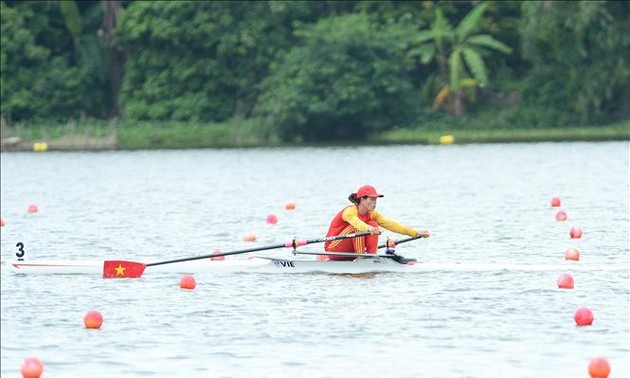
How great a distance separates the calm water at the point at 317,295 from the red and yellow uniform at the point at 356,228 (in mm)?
520

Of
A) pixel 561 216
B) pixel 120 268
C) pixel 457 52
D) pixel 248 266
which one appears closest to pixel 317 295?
pixel 248 266

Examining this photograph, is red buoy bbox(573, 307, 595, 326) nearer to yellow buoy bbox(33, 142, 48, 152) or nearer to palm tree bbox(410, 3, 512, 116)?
palm tree bbox(410, 3, 512, 116)

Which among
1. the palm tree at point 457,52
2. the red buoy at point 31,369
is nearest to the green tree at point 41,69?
the palm tree at point 457,52

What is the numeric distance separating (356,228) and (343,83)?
151ft

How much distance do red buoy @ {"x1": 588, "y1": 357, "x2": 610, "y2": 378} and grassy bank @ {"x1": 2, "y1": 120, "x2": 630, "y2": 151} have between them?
169 ft

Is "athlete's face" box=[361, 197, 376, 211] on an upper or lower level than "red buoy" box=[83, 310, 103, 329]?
upper

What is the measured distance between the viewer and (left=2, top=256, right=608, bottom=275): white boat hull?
2555cm

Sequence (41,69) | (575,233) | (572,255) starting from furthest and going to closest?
(41,69) → (575,233) → (572,255)

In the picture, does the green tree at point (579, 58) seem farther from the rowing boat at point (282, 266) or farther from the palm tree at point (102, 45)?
the rowing boat at point (282, 266)

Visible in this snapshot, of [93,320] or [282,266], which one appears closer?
[93,320]

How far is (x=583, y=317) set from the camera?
2092cm

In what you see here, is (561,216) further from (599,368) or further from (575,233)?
(599,368)

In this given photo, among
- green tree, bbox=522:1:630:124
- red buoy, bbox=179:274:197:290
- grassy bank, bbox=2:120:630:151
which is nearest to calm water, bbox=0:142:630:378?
red buoy, bbox=179:274:197:290

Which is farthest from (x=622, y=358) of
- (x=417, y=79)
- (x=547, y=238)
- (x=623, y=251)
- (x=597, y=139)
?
(x=417, y=79)
